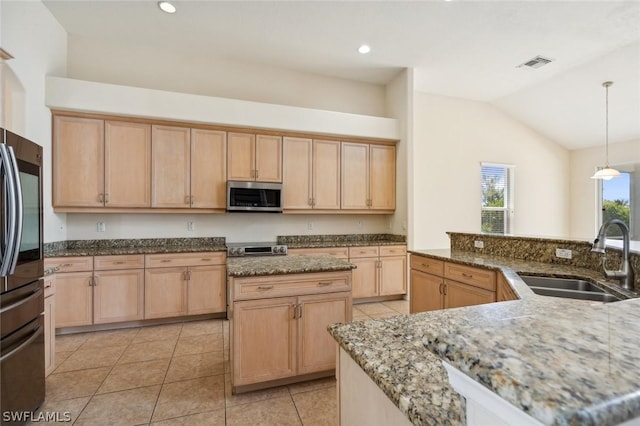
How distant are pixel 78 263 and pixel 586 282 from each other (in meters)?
4.47

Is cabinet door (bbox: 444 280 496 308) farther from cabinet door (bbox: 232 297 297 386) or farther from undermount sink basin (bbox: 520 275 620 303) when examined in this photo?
cabinet door (bbox: 232 297 297 386)

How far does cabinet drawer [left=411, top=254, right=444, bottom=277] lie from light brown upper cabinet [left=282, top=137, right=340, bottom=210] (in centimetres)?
164

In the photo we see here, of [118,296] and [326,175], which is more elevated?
[326,175]

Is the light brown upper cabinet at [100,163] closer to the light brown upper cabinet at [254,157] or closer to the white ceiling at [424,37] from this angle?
the light brown upper cabinet at [254,157]

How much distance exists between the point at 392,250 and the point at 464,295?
6.51 ft

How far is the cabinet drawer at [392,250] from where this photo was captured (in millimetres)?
4367

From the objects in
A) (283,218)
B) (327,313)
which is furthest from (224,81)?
(327,313)

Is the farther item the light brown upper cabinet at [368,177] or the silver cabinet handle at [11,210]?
the light brown upper cabinet at [368,177]

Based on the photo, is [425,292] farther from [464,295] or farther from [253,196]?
[253,196]

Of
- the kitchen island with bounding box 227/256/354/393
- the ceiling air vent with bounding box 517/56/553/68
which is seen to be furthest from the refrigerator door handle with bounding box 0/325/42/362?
the ceiling air vent with bounding box 517/56/553/68

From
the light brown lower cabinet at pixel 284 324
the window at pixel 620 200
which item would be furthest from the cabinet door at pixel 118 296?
the window at pixel 620 200

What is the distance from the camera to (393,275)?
14.5 ft

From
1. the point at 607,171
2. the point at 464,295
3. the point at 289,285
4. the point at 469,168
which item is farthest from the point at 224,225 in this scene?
the point at 607,171

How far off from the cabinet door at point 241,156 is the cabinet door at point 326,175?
0.90 m
